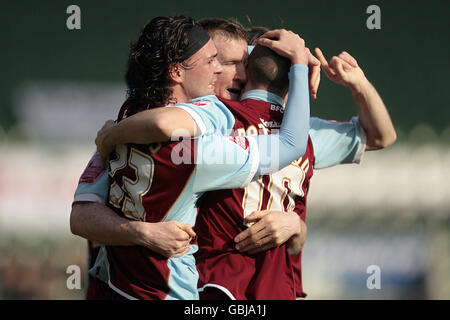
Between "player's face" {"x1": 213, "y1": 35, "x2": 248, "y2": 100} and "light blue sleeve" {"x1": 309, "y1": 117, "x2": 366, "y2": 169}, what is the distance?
1.10ft

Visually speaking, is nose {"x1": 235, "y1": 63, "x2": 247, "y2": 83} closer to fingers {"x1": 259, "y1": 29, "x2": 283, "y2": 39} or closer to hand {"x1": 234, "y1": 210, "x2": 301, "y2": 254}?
fingers {"x1": 259, "y1": 29, "x2": 283, "y2": 39}

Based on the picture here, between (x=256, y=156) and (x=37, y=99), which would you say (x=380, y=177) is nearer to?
(x=37, y=99)

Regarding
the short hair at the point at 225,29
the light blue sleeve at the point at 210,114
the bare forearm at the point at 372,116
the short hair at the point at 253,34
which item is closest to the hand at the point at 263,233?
the light blue sleeve at the point at 210,114

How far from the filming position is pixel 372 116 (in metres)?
2.11

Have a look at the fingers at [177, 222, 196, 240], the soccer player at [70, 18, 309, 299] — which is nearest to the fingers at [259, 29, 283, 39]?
the soccer player at [70, 18, 309, 299]

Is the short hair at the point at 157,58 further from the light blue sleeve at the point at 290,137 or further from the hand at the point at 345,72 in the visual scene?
the hand at the point at 345,72

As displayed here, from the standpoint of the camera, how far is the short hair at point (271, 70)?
75.8 inches

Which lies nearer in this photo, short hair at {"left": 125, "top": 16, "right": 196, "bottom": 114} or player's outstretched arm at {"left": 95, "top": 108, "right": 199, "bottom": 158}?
player's outstretched arm at {"left": 95, "top": 108, "right": 199, "bottom": 158}

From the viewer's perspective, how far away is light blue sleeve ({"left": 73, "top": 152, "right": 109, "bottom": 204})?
1.90 m

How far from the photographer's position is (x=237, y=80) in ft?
6.84

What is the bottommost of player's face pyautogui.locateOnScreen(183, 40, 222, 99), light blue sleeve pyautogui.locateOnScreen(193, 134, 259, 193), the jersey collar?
light blue sleeve pyautogui.locateOnScreen(193, 134, 259, 193)

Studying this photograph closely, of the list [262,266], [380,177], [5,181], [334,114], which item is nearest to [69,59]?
[5,181]

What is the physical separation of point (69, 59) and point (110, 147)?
10.9ft

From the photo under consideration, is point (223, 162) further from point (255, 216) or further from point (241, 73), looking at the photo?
point (241, 73)
